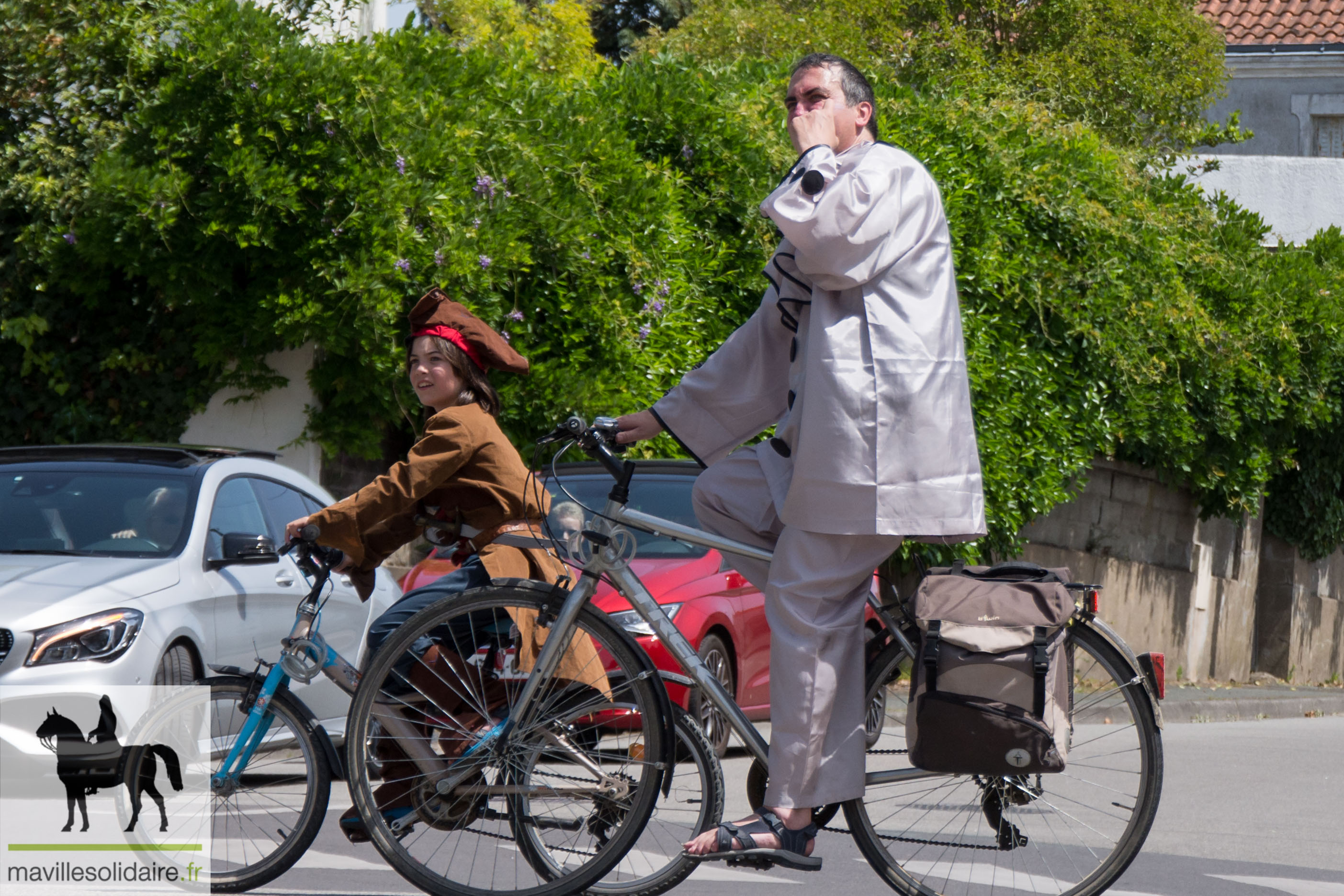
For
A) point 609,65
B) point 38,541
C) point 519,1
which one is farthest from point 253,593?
point 519,1

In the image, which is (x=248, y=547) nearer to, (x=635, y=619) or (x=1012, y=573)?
(x=635, y=619)

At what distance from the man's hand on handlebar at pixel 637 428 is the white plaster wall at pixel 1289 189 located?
17205 mm

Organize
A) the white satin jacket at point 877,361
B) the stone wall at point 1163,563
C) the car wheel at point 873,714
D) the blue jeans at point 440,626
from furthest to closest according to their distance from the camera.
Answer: the stone wall at point 1163,563 → the blue jeans at point 440,626 → the car wheel at point 873,714 → the white satin jacket at point 877,361

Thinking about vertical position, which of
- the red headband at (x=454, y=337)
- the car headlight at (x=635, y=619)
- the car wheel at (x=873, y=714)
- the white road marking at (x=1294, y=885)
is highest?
the red headband at (x=454, y=337)

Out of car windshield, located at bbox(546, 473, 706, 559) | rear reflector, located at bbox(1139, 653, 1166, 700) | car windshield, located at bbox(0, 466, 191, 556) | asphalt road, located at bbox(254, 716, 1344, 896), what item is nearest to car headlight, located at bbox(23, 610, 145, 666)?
car windshield, located at bbox(0, 466, 191, 556)

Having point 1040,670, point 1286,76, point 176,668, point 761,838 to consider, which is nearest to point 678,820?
point 761,838

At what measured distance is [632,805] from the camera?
3992 mm

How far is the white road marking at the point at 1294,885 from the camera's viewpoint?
5180 mm

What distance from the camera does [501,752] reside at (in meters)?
4.09

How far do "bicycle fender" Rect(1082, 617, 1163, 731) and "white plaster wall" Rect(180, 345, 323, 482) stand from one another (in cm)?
746

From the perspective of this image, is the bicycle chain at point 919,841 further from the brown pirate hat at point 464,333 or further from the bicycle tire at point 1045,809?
the brown pirate hat at point 464,333

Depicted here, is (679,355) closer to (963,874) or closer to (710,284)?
(710,284)

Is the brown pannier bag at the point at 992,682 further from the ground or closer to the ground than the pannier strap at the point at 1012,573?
closer to the ground

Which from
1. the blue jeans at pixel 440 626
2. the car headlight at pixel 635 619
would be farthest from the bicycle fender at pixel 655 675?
the car headlight at pixel 635 619
